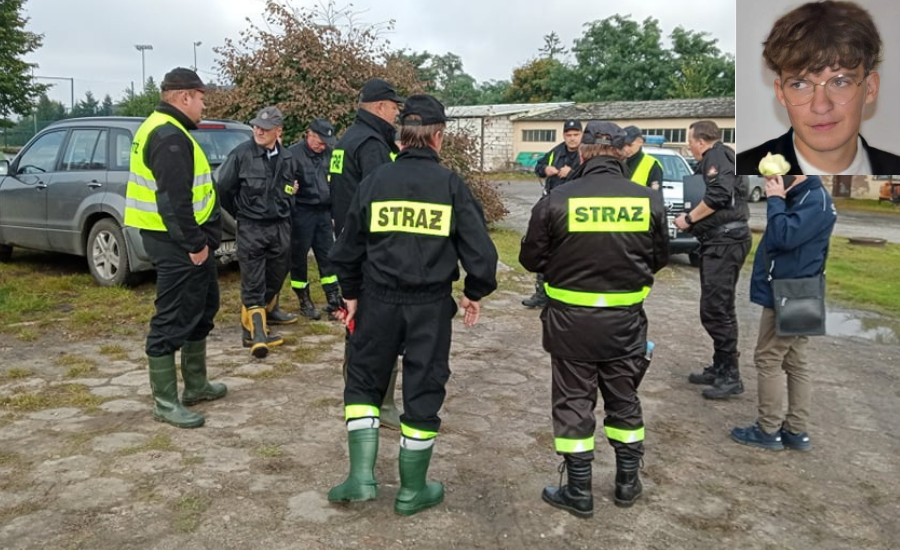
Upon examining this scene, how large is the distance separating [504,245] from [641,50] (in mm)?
45435

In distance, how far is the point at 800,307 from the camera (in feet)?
14.3

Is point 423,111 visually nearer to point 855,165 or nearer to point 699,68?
point 855,165

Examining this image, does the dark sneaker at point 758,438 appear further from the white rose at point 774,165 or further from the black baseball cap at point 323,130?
the black baseball cap at point 323,130

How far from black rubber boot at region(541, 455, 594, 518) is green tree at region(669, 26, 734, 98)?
47924 millimetres

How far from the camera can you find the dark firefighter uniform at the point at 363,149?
4480 millimetres

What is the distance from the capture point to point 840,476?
13.7ft

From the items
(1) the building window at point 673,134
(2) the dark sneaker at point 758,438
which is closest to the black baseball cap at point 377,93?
(2) the dark sneaker at point 758,438

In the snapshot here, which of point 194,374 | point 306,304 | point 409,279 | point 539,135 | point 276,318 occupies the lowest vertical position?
point 194,374

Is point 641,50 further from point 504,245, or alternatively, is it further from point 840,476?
point 840,476

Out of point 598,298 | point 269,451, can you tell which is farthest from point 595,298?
point 269,451

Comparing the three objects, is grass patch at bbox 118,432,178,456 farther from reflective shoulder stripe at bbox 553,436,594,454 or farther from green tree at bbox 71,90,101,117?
green tree at bbox 71,90,101,117

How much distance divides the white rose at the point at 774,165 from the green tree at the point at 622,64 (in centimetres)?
5102

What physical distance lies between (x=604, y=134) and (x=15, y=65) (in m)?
31.4

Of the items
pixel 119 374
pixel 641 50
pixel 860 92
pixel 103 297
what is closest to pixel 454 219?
pixel 860 92
